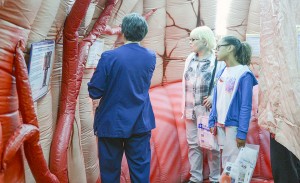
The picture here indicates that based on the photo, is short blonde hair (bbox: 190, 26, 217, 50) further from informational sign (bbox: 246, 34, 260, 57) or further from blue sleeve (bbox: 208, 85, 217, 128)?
informational sign (bbox: 246, 34, 260, 57)

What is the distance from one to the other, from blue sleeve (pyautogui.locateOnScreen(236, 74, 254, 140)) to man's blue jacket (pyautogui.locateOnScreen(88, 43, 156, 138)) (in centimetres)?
66

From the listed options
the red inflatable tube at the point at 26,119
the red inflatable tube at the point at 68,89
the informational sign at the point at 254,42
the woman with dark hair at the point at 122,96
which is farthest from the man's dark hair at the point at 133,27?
the informational sign at the point at 254,42

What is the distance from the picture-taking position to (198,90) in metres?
2.66

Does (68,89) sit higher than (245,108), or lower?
higher

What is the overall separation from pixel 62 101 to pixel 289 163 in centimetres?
113

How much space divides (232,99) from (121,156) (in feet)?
2.57

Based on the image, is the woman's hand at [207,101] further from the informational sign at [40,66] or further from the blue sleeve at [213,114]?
the informational sign at [40,66]

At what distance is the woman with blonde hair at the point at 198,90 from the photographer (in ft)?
8.68

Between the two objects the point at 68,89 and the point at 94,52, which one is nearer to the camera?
the point at 68,89

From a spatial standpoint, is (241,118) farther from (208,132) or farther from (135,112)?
(135,112)

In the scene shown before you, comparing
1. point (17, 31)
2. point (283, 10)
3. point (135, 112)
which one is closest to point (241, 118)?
point (135, 112)

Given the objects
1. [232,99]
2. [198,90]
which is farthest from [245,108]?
[198,90]

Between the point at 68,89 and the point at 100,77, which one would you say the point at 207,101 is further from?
the point at 68,89

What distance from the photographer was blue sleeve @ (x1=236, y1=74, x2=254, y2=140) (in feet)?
7.39
